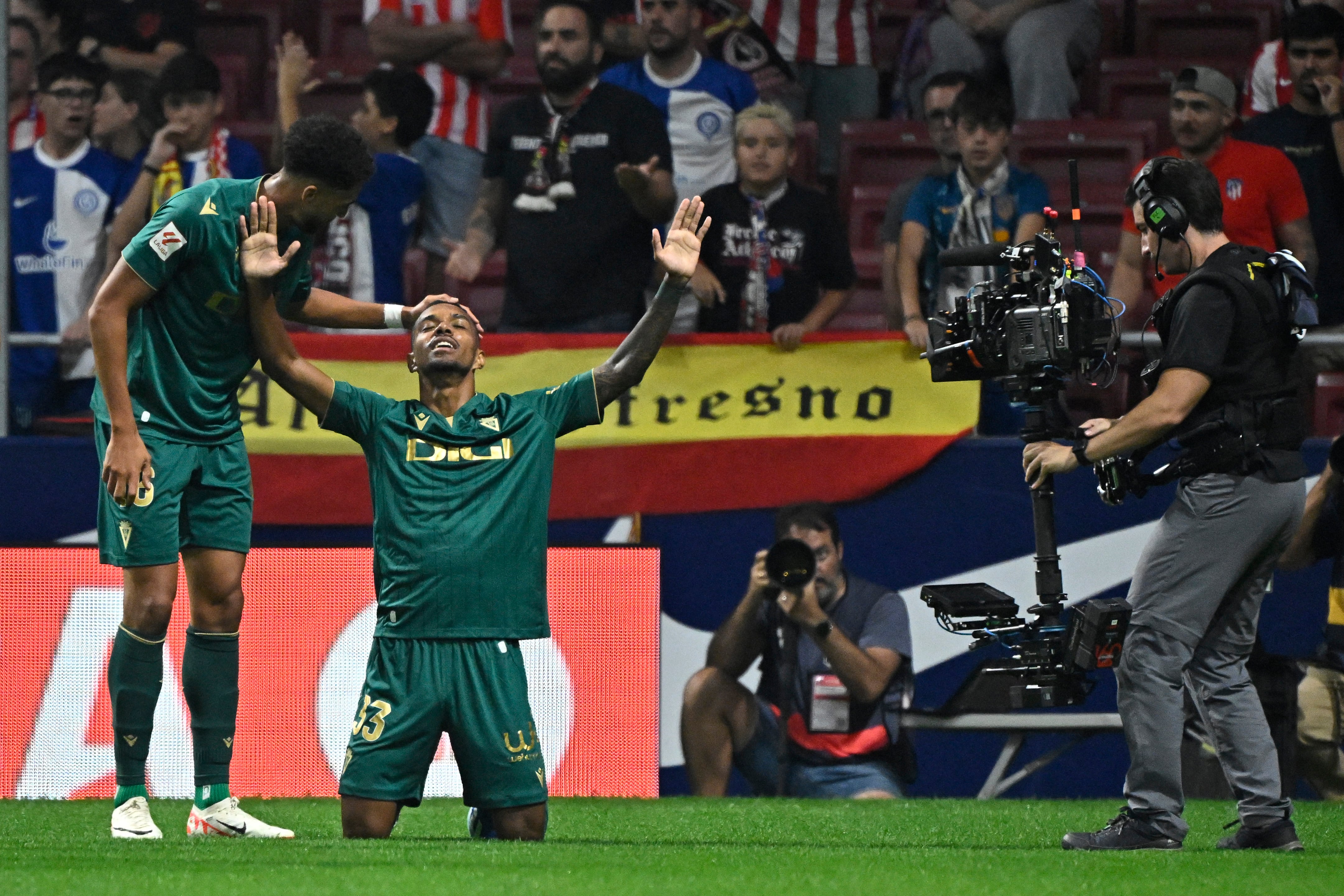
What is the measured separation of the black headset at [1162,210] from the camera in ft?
15.8

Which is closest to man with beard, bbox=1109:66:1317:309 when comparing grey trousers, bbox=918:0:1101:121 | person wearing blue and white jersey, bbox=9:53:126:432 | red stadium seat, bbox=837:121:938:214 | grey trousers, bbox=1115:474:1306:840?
grey trousers, bbox=918:0:1101:121

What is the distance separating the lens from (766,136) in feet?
24.7

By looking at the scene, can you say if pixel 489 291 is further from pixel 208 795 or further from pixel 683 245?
pixel 208 795

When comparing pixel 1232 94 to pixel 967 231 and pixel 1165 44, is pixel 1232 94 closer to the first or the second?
pixel 967 231

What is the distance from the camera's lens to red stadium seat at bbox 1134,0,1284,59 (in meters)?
9.78

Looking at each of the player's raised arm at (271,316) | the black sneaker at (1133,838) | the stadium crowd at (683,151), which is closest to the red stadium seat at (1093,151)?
the stadium crowd at (683,151)

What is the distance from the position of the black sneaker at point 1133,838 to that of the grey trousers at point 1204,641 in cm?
2

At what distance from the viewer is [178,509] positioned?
4.89 metres

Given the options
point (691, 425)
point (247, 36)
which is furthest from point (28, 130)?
point (691, 425)

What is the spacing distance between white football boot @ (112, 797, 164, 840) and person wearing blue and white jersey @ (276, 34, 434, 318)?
339 centimetres

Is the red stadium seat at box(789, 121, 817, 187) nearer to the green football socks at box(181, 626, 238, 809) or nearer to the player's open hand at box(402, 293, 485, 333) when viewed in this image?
the player's open hand at box(402, 293, 485, 333)

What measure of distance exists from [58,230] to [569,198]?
7.65 ft

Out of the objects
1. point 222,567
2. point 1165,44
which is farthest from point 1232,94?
point 222,567

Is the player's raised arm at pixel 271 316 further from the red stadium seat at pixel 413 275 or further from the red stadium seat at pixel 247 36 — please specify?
the red stadium seat at pixel 247 36
